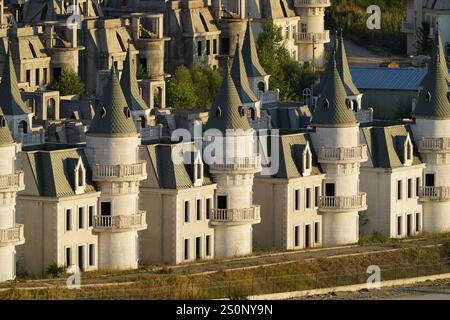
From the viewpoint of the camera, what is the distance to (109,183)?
164 metres

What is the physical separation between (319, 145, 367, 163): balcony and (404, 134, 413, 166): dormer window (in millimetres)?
4103

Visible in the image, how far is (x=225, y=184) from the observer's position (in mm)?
169625

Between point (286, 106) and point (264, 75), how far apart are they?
503cm

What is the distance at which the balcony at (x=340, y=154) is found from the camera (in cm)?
17412

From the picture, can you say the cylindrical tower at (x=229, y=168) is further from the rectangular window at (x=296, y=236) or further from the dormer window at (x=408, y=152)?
the dormer window at (x=408, y=152)

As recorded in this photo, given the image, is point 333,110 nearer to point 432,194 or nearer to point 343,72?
point 432,194

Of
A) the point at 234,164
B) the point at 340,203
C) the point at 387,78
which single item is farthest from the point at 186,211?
the point at 387,78

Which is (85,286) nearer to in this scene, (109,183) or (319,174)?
(109,183)

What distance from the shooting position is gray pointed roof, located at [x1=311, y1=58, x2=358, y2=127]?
569 ft

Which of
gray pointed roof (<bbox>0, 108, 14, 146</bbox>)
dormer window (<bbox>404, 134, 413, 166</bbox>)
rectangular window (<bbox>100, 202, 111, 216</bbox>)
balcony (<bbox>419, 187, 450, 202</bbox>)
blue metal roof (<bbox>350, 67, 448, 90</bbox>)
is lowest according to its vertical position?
balcony (<bbox>419, 187, 450, 202</bbox>)

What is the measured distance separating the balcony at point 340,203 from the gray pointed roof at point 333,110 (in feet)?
10.3

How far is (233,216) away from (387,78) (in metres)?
29.2

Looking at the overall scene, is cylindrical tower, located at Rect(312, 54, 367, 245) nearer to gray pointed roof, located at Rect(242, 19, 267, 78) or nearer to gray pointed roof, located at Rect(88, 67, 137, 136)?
gray pointed roof, located at Rect(88, 67, 137, 136)

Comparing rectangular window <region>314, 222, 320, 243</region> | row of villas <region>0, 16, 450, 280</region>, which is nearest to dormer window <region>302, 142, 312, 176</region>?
row of villas <region>0, 16, 450, 280</region>
